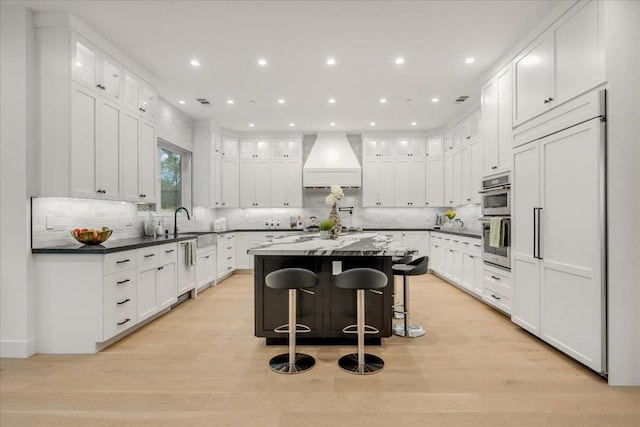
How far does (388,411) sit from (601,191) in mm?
2193

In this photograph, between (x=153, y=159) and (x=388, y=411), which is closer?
(x=388, y=411)

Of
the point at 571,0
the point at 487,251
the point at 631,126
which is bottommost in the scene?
the point at 487,251

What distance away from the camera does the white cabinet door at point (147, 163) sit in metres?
4.20

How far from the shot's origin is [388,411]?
2150 millimetres

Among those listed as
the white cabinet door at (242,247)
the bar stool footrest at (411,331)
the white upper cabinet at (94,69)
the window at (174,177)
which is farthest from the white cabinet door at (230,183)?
the bar stool footrest at (411,331)

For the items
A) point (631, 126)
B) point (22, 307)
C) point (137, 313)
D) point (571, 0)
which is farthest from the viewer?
point (137, 313)

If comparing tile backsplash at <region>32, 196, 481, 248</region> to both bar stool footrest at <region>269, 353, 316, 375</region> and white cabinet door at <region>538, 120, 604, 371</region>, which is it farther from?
white cabinet door at <region>538, 120, 604, 371</region>

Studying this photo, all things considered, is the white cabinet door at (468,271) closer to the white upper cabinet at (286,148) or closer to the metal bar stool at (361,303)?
the metal bar stool at (361,303)

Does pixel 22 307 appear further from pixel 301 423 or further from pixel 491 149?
pixel 491 149

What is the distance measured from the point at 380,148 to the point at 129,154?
17.0ft

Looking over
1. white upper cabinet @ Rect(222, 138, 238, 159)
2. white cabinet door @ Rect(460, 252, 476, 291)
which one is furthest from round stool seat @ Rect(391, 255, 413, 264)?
white upper cabinet @ Rect(222, 138, 238, 159)

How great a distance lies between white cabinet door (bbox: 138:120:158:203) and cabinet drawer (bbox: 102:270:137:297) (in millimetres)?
1181

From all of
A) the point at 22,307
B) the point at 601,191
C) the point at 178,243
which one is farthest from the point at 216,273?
the point at 601,191

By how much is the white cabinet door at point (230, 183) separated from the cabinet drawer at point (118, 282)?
3.83 metres
